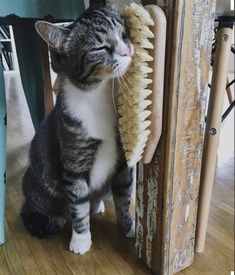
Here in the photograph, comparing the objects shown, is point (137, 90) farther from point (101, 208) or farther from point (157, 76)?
point (101, 208)

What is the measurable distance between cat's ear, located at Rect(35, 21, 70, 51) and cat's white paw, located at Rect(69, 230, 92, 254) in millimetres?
470

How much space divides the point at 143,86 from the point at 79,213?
1.23 feet

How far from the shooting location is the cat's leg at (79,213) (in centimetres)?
75

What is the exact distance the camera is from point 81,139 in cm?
70

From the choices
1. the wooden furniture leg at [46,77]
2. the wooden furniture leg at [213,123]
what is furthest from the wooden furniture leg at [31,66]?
the wooden furniture leg at [213,123]

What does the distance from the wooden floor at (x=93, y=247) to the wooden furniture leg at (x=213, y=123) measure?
0.08 meters

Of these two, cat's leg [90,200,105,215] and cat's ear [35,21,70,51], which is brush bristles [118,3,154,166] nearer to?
cat's ear [35,21,70,51]

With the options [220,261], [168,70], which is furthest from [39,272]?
[168,70]

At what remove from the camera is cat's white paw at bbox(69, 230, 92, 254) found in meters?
0.80

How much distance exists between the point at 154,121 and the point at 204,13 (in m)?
0.22

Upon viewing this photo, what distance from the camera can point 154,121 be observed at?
0.60 meters

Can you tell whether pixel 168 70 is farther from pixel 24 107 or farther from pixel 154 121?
pixel 24 107

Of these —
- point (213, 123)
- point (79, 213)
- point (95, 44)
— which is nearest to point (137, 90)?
point (95, 44)

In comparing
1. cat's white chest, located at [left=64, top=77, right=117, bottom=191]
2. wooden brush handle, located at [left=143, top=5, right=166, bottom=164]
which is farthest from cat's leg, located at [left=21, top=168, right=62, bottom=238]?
wooden brush handle, located at [left=143, top=5, right=166, bottom=164]
